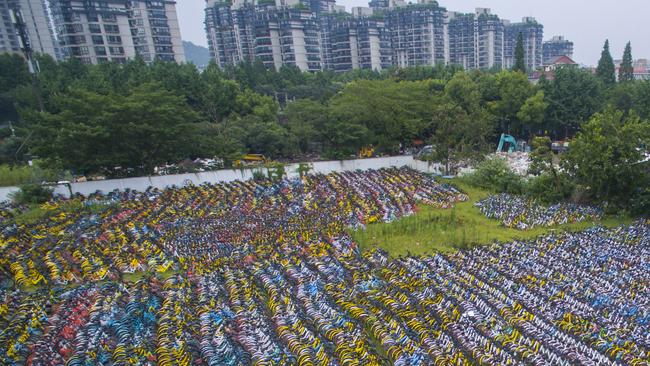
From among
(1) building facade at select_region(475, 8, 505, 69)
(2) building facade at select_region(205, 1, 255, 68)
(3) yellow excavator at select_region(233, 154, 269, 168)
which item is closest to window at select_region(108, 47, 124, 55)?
(2) building facade at select_region(205, 1, 255, 68)

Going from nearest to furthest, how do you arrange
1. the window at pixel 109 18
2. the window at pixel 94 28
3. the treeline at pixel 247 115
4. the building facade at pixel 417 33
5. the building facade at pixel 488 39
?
the treeline at pixel 247 115 < the window at pixel 94 28 < the window at pixel 109 18 < the building facade at pixel 417 33 < the building facade at pixel 488 39

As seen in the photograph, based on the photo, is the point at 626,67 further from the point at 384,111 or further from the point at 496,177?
the point at 496,177

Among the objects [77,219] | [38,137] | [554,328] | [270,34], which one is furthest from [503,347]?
[270,34]

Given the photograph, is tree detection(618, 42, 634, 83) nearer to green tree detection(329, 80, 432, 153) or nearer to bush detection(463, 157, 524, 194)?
green tree detection(329, 80, 432, 153)

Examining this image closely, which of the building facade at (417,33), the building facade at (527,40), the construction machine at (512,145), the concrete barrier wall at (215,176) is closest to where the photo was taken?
the concrete barrier wall at (215,176)

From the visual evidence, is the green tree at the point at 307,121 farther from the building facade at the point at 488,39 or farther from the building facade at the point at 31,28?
the building facade at the point at 488,39

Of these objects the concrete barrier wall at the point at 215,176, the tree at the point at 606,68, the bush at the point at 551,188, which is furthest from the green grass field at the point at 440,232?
the tree at the point at 606,68

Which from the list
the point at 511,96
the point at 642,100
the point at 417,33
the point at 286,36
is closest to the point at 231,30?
the point at 286,36
